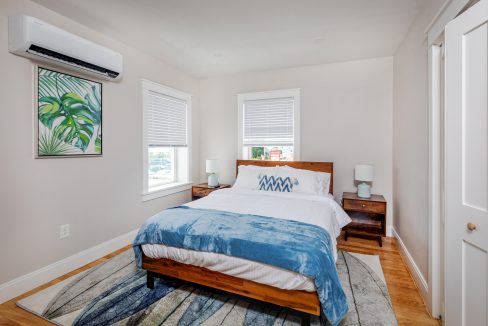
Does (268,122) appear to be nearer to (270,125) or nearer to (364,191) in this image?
(270,125)

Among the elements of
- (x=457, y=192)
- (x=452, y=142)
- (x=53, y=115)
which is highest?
(x=53, y=115)

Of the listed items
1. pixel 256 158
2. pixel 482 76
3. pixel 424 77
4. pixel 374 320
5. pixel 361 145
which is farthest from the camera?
pixel 256 158

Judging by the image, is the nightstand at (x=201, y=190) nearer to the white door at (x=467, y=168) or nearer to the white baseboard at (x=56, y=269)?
the white baseboard at (x=56, y=269)

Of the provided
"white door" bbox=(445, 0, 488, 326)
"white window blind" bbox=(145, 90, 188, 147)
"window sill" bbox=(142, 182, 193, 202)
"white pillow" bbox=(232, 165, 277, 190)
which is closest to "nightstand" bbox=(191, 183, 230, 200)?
Result: "window sill" bbox=(142, 182, 193, 202)

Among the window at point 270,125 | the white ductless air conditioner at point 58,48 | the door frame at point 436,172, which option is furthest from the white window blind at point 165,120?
the door frame at point 436,172

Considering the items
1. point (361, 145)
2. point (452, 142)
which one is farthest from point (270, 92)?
point (452, 142)

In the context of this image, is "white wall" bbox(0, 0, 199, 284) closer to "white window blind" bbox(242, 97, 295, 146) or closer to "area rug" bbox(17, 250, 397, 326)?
"area rug" bbox(17, 250, 397, 326)

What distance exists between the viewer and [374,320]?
1.76 metres

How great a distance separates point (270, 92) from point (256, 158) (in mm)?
1168

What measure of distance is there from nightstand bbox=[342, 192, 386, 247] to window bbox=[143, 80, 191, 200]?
2677mm

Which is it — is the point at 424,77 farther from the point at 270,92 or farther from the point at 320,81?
the point at 270,92

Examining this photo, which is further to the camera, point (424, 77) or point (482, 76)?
point (424, 77)

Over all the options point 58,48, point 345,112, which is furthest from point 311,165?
point 58,48

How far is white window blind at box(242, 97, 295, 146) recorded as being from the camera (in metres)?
4.01
